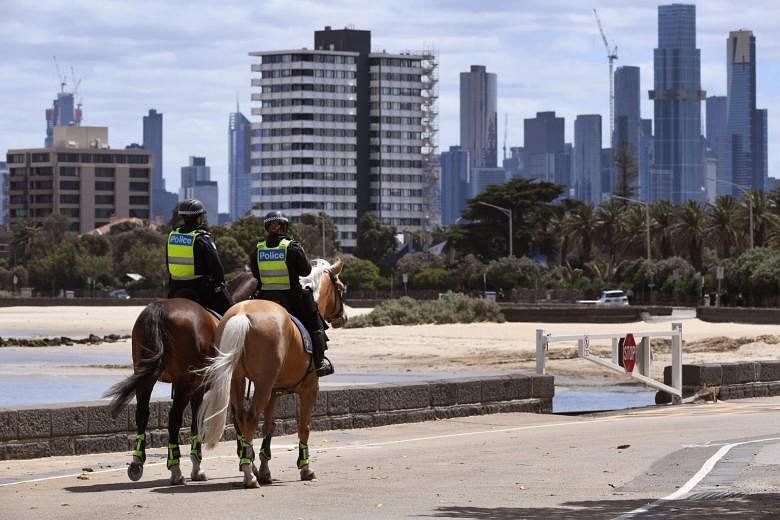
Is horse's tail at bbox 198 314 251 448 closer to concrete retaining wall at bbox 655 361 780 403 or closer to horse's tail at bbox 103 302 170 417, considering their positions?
horse's tail at bbox 103 302 170 417

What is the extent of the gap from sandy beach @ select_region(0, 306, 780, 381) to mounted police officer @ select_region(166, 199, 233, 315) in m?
24.5

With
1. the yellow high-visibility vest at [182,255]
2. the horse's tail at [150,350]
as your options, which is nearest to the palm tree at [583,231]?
the yellow high-visibility vest at [182,255]

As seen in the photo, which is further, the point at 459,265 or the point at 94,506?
the point at 459,265

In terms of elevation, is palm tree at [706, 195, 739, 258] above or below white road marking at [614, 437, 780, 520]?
above

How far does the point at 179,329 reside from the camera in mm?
13531

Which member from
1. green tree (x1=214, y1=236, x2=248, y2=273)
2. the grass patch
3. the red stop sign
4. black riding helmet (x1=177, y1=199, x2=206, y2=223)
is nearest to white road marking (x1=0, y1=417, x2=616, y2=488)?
the red stop sign

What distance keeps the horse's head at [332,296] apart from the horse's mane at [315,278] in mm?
62

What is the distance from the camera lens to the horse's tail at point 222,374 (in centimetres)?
1284

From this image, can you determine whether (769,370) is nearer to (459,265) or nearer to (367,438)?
(367,438)

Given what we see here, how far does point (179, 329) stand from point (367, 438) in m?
4.77

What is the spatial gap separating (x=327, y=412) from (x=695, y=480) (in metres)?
5.97

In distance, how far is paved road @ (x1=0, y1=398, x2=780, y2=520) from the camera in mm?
11500

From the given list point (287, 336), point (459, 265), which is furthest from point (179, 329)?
point (459, 265)

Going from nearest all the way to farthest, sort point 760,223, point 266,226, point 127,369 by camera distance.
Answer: point 266,226, point 127,369, point 760,223
